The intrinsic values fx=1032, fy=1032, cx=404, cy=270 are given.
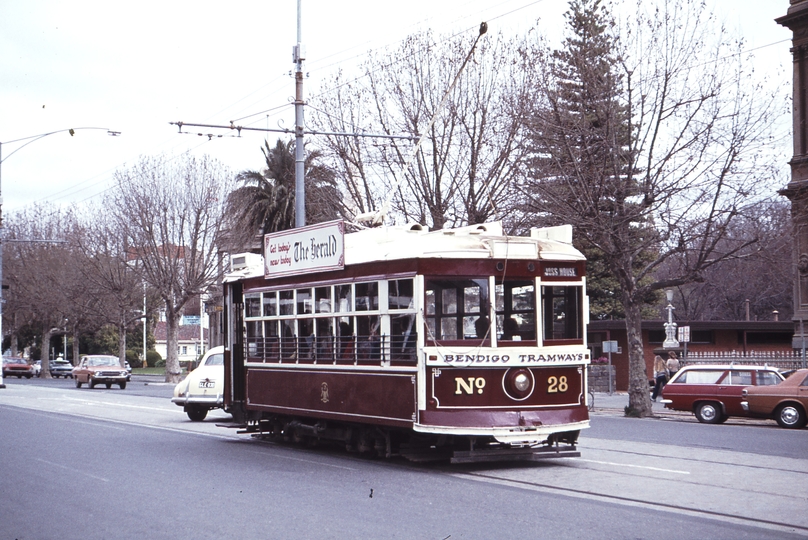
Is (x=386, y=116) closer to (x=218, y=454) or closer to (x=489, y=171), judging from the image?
(x=489, y=171)

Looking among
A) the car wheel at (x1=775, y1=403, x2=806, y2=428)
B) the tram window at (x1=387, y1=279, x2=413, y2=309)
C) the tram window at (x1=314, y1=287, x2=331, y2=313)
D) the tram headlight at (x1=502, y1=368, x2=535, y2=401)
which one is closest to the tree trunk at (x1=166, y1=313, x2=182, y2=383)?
the car wheel at (x1=775, y1=403, x2=806, y2=428)

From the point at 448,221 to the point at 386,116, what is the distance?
137 inches

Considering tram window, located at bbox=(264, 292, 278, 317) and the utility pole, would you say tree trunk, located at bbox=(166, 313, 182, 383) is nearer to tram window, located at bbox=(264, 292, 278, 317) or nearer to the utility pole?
the utility pole

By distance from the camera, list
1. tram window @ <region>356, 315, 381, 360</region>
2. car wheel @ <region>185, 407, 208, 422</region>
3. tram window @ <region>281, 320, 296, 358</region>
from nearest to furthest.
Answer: tram window @ <region>356, 315, 381, 360</region> < tram window @ <region>281, 320, 296, 358</region> < car wheel @ <region>185, 407, 208, 422</region>

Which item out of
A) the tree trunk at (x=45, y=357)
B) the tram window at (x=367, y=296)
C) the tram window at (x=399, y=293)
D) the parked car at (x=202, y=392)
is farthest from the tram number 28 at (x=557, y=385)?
the tree trunk at (x=45, y=357)

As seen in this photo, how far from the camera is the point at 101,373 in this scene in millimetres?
47281

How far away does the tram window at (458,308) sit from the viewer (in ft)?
42.2

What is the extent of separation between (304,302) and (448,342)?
3270 millimetres

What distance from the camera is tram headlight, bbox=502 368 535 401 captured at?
41.7ft

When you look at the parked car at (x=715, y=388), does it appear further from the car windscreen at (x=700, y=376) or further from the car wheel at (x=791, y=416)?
the car wheel at (x=791, y=416)

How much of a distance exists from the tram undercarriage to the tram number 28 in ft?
1.94

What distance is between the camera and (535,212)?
1050 inches

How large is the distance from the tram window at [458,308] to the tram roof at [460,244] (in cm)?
37

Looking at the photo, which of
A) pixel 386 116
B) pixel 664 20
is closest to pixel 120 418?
pixel 386 116
